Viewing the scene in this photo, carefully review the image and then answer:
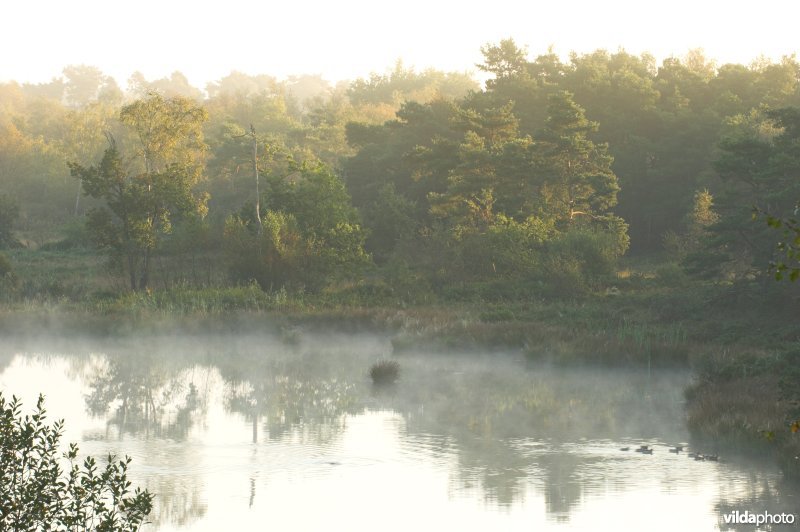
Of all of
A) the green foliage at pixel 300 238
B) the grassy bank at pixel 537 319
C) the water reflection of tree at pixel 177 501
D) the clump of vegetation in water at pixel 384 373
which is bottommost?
the water reflection of tree at pixel 177 501

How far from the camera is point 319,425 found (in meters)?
20.9

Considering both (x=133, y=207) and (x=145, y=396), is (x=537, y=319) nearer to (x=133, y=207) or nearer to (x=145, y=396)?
(x=145, y=396)

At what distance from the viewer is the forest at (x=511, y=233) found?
29625 mm

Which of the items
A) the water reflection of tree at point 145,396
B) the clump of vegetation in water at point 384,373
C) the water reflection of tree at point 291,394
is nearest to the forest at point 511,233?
the water reflection of tree at point 291,394

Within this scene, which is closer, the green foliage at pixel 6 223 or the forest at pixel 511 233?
the forest at pixel 511 233

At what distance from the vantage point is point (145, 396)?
24188 millimetres

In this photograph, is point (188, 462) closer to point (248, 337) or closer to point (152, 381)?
point (152, 381)

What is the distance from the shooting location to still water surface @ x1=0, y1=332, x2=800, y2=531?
14.5 meters

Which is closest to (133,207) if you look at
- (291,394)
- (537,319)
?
(537,319)

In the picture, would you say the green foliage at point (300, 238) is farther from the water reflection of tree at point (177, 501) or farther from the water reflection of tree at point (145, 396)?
the water reflection of tree at point (177, 501)

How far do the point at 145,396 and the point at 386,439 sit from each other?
284 inches

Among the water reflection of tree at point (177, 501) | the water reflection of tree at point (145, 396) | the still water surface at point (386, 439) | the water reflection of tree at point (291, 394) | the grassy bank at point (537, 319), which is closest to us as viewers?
the water reflection of tree at point (177, 501)

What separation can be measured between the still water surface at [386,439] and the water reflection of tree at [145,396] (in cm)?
7

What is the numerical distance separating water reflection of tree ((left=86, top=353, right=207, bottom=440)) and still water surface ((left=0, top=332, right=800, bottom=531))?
0.22 ft
